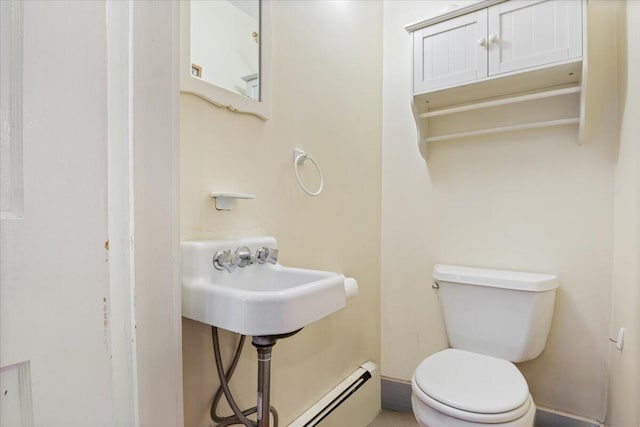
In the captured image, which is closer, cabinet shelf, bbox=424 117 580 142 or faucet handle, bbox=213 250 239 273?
faucet handle, bbox=213 250 239 273

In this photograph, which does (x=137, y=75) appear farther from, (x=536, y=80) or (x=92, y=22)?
(x=536, y=80)

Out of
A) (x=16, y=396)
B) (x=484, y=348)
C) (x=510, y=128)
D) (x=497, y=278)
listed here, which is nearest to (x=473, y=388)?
(x=484, y=348)

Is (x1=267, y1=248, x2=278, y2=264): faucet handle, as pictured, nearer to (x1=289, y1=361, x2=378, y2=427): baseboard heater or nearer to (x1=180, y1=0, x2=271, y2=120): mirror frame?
(x1=180, y1=0, x2=271, y2=120): mirror frame

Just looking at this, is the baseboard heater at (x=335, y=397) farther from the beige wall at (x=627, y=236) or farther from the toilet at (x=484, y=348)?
the beige wall at (x=627, y=236)

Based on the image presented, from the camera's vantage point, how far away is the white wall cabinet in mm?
1393

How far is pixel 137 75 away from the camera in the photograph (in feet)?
1.91

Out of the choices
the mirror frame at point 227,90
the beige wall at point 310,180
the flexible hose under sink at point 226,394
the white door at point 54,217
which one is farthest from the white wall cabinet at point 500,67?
the white door at point 54,217

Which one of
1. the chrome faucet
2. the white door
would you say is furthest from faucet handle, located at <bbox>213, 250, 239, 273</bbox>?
Result: the white door

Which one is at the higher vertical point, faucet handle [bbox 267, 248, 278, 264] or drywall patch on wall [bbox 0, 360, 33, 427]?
faucet handle [bbox 267, 248, 278, 264]

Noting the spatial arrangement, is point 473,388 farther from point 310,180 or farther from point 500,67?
point 500,67

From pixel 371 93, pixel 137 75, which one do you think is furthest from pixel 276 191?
pixel 371 93

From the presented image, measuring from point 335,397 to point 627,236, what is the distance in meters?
1.33

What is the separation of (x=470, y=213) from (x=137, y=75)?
1.64 meters

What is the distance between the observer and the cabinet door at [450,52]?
1.54 m
